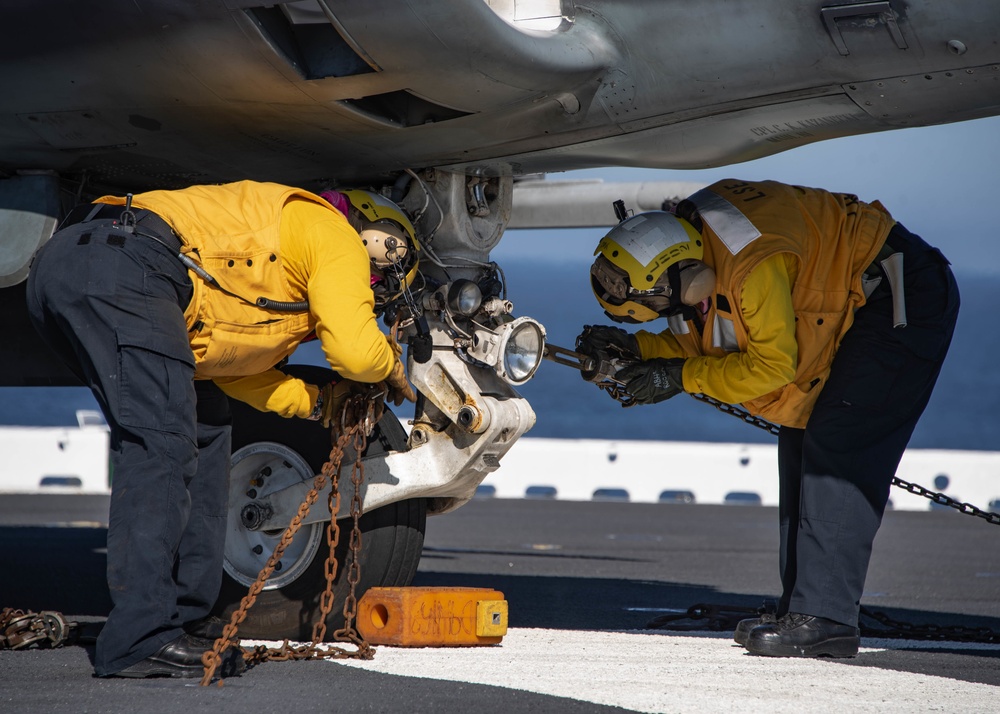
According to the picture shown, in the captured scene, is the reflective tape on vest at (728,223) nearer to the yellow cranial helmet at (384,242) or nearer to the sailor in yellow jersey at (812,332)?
the sailor in yellow jersey at (812,332)

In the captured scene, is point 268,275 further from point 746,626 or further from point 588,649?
point 746,626

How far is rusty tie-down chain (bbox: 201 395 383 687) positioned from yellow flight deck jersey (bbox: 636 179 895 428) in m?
1.27

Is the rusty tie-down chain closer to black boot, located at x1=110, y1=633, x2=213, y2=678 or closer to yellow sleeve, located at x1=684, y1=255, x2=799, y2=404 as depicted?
black boot, located at x1=110, y1=633, x2=213, y2=678

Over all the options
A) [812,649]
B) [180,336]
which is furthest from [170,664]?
[812,649]

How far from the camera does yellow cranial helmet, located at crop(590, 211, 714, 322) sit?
4.72m

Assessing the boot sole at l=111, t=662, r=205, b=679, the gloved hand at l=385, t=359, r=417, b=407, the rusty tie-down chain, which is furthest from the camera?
the gloved hand at l=385, t=359, r=417, b=407

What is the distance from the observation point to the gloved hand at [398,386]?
443 cm

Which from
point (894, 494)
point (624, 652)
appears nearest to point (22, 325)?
point (624, 652)

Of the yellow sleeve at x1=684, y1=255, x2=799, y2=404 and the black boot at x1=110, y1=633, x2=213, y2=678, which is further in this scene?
the yellow sleeve at x1=684, y1=255, x2=799, y2=404

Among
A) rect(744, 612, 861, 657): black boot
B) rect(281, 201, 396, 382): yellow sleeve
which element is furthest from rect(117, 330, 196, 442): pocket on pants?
rect(744, 612, 861, 657): black boot

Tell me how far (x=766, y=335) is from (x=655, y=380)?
543 millimetres

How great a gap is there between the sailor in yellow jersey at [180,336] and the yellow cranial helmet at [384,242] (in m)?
0.38

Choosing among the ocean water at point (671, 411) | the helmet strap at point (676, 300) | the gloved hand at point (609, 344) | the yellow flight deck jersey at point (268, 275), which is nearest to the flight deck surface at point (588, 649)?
the yellow flight deck jersey at point (268, 275)

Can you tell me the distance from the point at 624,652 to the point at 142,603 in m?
1.76
